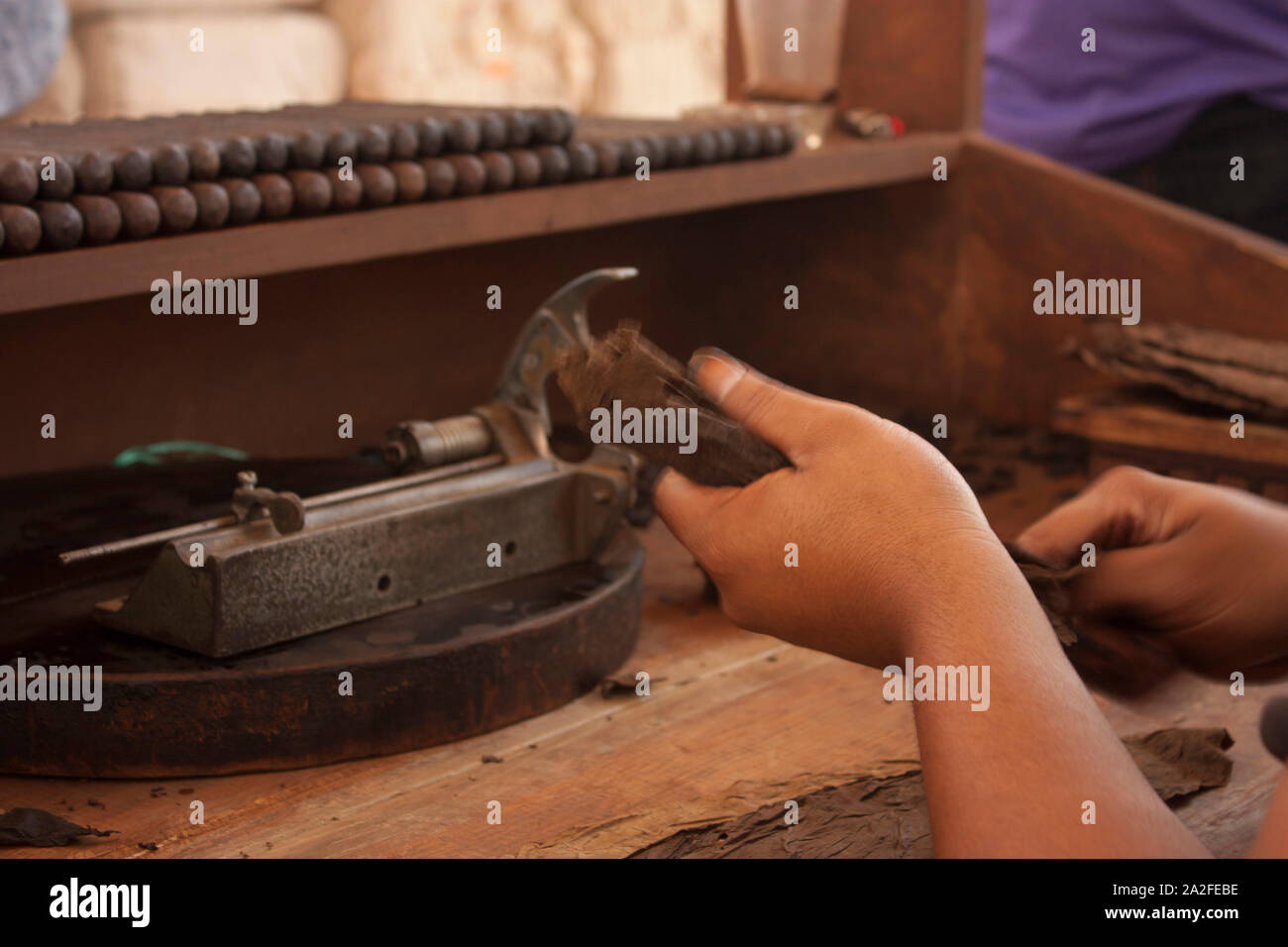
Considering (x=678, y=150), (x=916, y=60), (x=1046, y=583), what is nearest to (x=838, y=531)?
(x=1046, y=583)

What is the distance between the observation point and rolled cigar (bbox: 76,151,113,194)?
109cm

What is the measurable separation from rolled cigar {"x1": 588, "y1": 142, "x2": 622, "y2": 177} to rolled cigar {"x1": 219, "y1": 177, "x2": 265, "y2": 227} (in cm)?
40

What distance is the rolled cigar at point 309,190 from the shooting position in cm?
123

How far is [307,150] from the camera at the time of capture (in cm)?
124

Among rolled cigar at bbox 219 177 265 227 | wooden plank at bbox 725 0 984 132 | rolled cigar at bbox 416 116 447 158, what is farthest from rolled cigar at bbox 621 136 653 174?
wooden plank at bbox 725 0 984 132

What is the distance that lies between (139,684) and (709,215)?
1.33 metres

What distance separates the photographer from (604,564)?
129cm

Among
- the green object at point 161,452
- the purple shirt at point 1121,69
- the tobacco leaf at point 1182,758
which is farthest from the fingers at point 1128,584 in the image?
the purple shirt at point 1121,69

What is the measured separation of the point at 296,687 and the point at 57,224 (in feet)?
1.30

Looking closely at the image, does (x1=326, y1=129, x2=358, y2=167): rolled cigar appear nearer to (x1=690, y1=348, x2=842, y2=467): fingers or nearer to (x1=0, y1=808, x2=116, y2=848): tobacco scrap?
(x1=690, y1=348, x2=842, y2=467): fingers

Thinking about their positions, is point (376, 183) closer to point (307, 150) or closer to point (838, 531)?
point (307, 150)

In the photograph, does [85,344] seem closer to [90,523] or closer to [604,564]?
[90,523]

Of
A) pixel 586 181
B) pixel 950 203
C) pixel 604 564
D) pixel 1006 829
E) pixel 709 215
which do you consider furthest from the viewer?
pixel 709 215

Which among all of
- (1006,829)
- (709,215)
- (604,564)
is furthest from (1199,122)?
(1006,829)
